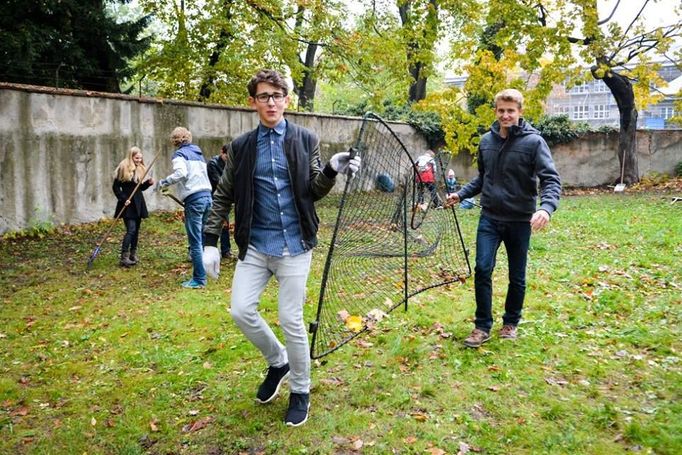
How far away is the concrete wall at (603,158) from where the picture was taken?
19812mm

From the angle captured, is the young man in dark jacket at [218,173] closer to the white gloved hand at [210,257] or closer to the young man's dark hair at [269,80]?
the white gloved hand at [210,257]

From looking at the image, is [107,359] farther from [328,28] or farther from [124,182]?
[328,28]

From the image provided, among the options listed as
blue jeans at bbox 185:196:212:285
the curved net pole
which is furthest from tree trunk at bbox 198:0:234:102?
blue jeans at bbox 185:196:212:285

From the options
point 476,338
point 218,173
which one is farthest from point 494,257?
point 218,173

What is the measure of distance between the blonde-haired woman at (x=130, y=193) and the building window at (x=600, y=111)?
221 feet

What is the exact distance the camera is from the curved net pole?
4.39 m

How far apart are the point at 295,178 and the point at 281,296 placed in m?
0.67

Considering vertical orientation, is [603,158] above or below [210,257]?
above

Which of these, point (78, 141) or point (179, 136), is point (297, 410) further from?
point (78, 141)

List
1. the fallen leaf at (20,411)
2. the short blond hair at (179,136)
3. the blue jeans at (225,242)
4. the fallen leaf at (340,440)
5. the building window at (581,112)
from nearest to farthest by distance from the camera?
1. the fallen leaf at (340,440)
2. the fallen leaf at (20,411)
3. the short blond hair at (179,136)
4. the blue jeans at (225,242)
5. the building window at (581,112)

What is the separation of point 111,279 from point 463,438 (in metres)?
5.30

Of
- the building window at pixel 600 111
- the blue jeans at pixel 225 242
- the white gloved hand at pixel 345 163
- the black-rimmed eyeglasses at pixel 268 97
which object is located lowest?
the blue jeans at pixel 225 242

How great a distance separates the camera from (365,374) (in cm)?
400

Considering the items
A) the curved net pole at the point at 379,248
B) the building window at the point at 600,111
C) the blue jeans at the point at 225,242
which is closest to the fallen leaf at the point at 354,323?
the curved net pole at the point at 379,248
